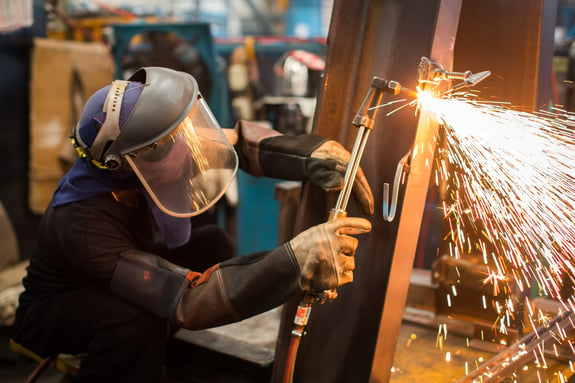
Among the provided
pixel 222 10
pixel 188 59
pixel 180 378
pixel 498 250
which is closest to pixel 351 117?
pixel 498 250

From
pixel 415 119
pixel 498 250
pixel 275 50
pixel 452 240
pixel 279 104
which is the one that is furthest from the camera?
pixel 275 50

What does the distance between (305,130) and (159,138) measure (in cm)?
292

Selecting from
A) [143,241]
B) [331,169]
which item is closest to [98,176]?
[143,241]

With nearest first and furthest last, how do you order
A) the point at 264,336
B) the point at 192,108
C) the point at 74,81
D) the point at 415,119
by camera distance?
the point at 415,119, the point at 192,108, the point at 264,336, the point at 74,81

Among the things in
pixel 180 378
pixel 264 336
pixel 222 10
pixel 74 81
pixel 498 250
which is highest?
pixel 222 10

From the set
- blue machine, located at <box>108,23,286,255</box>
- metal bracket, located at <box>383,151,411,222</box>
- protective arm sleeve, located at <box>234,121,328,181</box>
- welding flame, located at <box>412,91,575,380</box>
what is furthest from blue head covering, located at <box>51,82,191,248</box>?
blue machine, located at <box>108,23,286,255</box>

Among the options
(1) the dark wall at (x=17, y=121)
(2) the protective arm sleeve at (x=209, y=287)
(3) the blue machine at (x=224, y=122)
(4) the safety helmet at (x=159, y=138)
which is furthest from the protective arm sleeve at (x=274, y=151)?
(1) the dark wall at (x=17, y=121)

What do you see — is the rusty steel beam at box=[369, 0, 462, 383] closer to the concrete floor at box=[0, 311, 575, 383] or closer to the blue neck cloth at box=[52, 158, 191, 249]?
the concrete floor at box=[0, 311, 575, 383]

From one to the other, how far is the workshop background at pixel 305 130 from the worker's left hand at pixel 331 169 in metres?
0.07

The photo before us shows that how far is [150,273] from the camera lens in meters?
1.84

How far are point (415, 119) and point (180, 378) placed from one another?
5.14 feet

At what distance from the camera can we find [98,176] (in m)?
1.95

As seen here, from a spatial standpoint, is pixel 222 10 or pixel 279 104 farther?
pixel 222 10

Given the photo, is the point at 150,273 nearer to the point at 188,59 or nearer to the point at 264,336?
the point at 264,336
